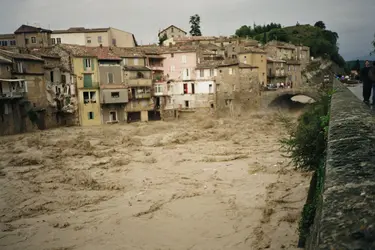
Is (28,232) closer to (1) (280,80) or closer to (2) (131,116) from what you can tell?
(2) (131,116)

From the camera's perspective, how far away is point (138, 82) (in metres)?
46.1

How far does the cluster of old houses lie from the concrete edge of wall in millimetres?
36588

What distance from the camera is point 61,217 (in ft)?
45.5

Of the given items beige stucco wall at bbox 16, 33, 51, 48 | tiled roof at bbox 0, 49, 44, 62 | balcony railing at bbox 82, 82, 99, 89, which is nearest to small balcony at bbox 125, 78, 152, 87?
balcony railing at bbox 82, 82, 99, 89

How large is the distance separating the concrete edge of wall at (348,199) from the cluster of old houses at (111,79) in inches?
1440

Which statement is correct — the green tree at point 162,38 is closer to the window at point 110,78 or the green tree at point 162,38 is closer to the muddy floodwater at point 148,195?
the window at point 110,78

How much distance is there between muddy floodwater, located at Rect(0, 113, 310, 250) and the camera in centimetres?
1163

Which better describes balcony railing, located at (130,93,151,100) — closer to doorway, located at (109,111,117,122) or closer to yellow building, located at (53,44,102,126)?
doorway, located at (109,111,117,122)

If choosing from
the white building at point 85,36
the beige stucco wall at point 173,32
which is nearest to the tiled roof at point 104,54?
the white building at point 85,36

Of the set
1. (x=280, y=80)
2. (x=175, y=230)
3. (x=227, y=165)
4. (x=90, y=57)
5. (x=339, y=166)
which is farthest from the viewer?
(x=280, y=80)

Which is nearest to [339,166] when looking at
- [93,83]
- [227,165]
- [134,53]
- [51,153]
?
[227,165]

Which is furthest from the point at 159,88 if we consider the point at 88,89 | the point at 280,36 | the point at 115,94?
the point at 280,36

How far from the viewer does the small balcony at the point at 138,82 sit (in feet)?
149

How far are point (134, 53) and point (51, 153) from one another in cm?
2446
